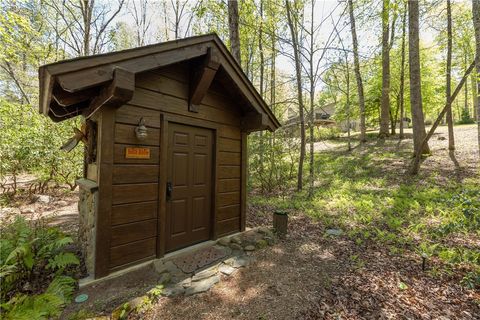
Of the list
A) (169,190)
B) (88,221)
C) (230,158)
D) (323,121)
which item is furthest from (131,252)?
(323,121)

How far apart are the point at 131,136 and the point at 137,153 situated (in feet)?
0.82

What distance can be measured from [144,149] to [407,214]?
592 centimetres

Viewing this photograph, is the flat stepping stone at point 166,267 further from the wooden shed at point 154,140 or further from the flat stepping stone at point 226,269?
the flat stepping stone at point 226,269

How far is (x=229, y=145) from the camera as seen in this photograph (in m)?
4.58

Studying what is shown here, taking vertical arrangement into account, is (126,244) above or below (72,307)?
above

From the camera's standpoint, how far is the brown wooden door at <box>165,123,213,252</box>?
3680mm

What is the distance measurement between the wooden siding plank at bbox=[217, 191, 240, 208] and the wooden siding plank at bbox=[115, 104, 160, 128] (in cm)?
181

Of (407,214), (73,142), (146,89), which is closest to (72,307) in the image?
(73,142)

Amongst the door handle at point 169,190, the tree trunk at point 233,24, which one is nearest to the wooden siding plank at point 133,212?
the door handle at point 169,190

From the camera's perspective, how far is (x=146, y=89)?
10.9 ft

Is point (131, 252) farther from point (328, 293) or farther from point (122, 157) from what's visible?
point (328, 293)

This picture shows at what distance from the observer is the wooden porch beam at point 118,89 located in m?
2.63

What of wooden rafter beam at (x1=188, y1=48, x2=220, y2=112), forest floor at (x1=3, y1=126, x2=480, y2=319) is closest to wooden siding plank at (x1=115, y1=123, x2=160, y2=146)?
wooden rafter beam at (x1=188, y1=48, x2=220, y2=112)

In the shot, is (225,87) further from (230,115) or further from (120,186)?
(120,186)
